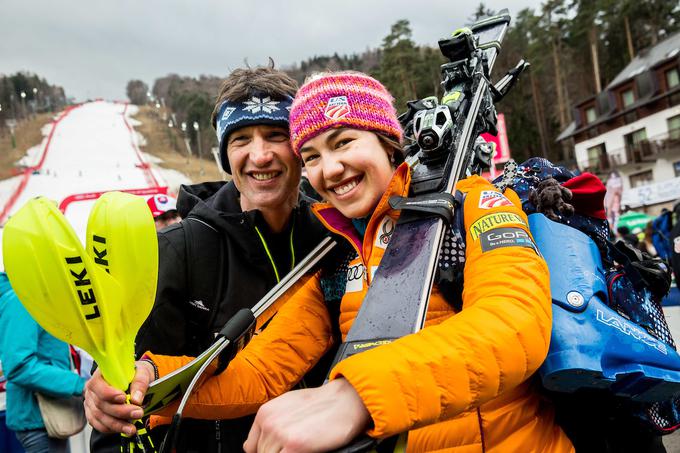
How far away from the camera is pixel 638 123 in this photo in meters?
29.6

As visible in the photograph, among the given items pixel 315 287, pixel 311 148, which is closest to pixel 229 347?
pixel 315 287

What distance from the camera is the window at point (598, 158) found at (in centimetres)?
3056

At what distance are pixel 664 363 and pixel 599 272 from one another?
1.03 feet

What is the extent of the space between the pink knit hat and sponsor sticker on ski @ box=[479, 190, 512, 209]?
47 centimetres

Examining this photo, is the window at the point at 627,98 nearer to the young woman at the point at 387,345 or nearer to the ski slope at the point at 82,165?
the ski slope at the point at 82,165

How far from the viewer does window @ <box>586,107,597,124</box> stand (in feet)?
105

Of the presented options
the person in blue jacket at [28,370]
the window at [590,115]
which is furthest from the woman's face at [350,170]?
the window at [590,115]

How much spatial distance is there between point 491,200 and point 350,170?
455mm

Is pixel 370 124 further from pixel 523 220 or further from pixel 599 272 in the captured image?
pixel 599 272

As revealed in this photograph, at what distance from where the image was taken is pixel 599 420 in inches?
62.9

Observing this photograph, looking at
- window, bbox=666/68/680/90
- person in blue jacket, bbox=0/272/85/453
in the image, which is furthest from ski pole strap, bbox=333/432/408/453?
window, bbox=666/68/680/90

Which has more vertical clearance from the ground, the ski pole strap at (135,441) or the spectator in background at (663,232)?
the ski pole strap at (135,441)

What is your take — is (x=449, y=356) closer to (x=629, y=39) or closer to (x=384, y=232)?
(x=384, y=232)

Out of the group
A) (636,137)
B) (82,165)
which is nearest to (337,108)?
(636,137)
